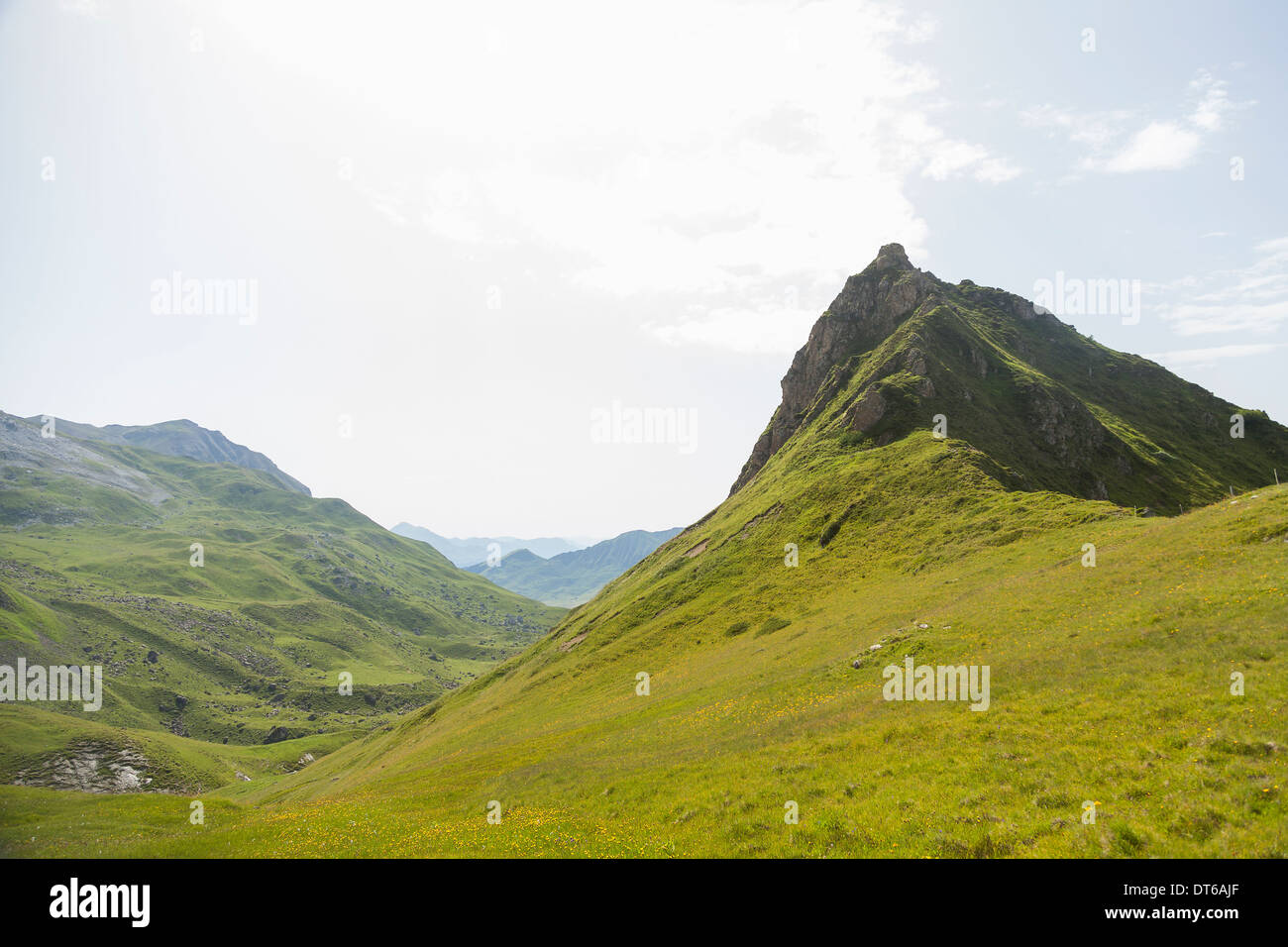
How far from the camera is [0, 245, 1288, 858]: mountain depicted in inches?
674

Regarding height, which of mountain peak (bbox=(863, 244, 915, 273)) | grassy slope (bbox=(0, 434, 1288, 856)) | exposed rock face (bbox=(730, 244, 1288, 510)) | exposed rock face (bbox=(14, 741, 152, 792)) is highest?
mountain peak (bbox=(863, 244, 915, 273))

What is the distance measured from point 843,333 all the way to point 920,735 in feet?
502

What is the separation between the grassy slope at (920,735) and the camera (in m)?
16.7

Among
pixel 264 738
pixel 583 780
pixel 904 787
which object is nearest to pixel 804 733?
pixel 904 787

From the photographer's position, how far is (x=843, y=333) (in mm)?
160500

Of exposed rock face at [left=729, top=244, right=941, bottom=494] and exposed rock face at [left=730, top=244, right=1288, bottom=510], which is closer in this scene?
exposed rock face at [left=730, top=244, right=1288, bottom=510]

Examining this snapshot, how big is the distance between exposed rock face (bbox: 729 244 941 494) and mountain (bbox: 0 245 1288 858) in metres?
58.1
